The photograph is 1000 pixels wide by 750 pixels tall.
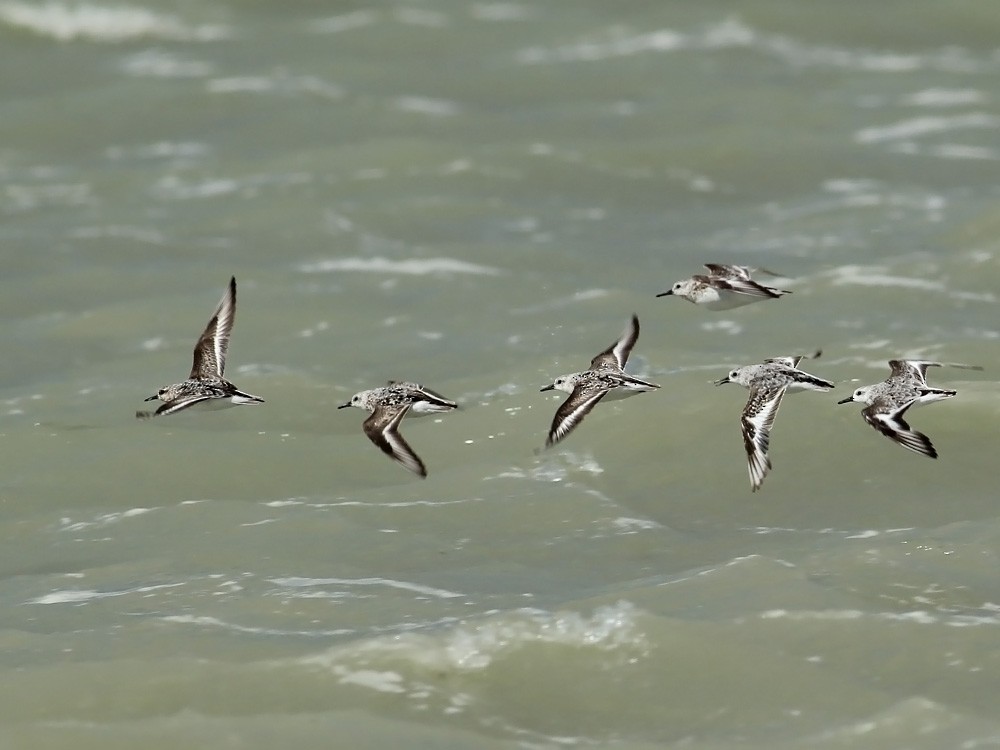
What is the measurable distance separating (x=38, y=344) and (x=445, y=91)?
8077mm

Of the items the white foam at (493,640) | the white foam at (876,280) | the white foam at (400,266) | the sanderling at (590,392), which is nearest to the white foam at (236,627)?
the white foam at (493,640)

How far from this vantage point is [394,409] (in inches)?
373

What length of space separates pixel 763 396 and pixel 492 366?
2.81 metres

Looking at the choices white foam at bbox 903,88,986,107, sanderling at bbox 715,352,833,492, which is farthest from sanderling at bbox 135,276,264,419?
white foam at bbox 903,88,986,107

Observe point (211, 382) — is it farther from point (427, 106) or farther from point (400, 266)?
point (427, 106)

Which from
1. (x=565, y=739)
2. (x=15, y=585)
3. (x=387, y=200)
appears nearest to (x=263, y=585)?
(x=15, y=585)

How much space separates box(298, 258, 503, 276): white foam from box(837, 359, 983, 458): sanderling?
4.71 m

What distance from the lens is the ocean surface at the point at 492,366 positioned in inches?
277

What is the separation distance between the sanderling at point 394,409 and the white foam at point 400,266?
148 inches

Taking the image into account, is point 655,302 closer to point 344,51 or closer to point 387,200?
point 387,200

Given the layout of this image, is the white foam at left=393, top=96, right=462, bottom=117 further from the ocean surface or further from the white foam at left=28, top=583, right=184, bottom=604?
the white foam at left=28, top=583, right=184, bottom=604

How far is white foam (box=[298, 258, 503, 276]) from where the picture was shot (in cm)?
1385

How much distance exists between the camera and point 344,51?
2100cm

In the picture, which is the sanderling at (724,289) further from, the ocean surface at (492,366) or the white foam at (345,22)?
the white foam at (345,22)
